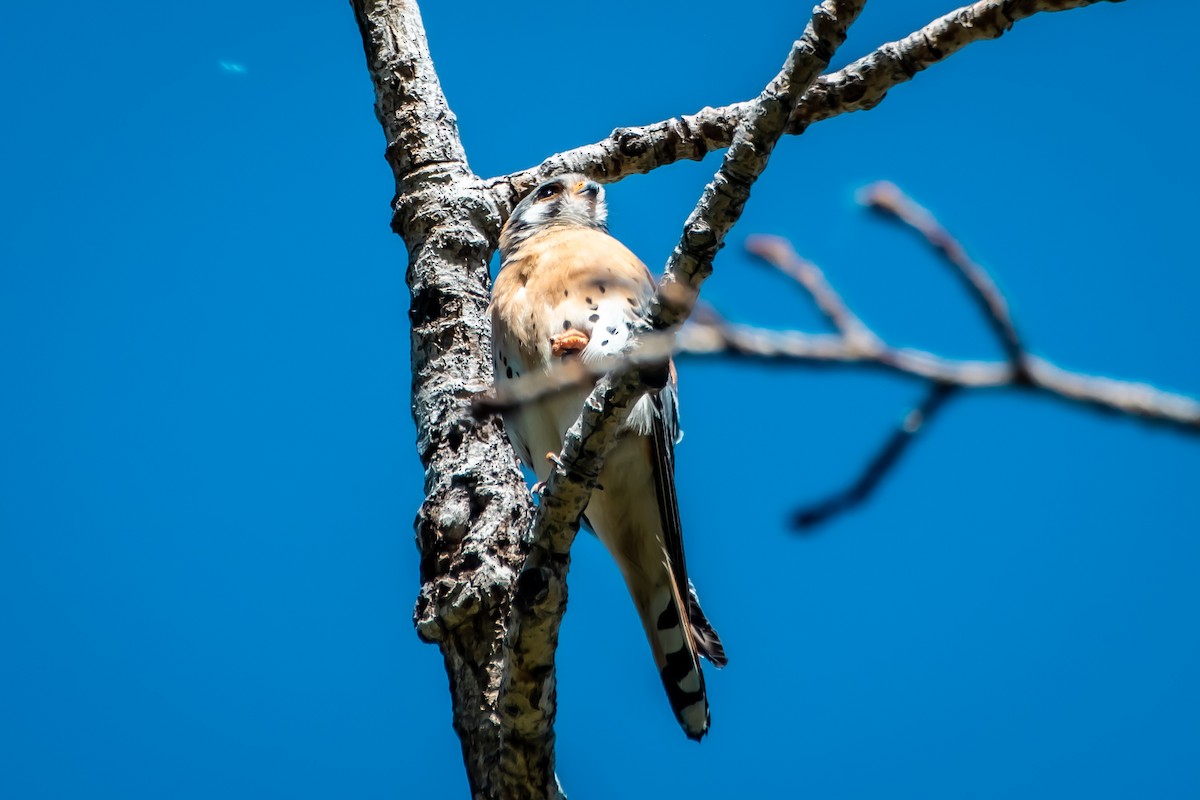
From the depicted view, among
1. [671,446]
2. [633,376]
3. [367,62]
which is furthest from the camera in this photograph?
[367,62]

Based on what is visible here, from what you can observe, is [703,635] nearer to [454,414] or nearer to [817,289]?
[454,414]

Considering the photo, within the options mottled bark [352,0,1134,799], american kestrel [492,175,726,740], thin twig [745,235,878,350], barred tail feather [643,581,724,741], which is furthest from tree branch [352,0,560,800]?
thin twig [745,235,878,350]

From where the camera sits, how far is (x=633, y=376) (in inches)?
98.8

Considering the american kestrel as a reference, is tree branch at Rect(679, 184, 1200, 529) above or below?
below

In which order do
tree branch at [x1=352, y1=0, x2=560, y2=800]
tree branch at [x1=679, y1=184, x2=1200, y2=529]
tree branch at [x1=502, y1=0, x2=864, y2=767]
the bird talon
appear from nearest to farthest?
tree branch at [x1=679, y1=184, x2=1200, y2=529] < tree branch at [x1=502, y1=0, x2=864, y2=767] < tree branch at [x1=352, y1=0, x2=560, y2=800] < the bird talon

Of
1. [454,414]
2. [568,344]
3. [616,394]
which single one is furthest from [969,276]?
[568,344]

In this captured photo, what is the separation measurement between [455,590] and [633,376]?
95 centimetres

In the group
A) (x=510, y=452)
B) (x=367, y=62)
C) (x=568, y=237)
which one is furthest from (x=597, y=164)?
(x=510, y=452)

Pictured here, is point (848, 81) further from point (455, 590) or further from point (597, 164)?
point (455, 590)

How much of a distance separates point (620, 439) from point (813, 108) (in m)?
1.40

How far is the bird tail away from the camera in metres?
3.76

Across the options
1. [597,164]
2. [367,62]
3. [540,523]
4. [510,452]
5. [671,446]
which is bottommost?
[540,523]

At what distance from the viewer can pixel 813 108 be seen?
419cm

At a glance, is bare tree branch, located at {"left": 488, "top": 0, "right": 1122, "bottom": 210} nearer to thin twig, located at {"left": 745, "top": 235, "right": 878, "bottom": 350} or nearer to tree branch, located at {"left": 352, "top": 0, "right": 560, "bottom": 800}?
tree branch, located at {"left": 352, "top": 0, "right": 560, "bottom": 800}
